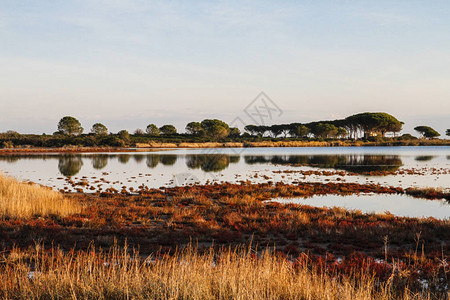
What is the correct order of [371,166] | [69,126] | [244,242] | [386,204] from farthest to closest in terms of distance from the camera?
[69,126]
[371,166]
[386,204]
[244,242]

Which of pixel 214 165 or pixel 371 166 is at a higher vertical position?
pixel 371 166

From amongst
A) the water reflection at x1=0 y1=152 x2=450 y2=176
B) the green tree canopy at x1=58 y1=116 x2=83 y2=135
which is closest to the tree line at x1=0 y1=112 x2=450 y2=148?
the green tree canopy at x1=58 y1=116 x2=83 y2=135

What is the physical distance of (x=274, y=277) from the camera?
19.1ft

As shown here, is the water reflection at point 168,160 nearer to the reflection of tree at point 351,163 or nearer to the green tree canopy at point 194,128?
the reflection of tree at point 351,163

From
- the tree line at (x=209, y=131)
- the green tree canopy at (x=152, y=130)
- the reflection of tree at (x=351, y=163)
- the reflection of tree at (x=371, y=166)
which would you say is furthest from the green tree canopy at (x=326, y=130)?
the reflection of tree at (x=371, y=166)

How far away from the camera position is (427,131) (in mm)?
191375

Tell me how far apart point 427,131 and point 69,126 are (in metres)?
189

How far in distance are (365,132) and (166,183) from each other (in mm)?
152535

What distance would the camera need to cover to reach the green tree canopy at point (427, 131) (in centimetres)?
18850

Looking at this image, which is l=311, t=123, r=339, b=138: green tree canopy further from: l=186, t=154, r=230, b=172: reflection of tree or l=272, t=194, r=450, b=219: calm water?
l=272, t=194, r=450, b=219: calm water

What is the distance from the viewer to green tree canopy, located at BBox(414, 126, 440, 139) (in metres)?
188

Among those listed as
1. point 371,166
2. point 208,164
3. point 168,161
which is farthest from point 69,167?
point 371,166

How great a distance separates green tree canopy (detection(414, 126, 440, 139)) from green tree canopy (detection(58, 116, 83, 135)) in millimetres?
183239

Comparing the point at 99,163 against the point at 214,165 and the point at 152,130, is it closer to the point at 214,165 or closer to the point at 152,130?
the point at 214,165
